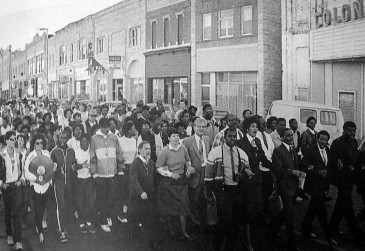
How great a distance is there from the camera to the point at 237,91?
16938mm

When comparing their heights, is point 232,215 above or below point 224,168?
below

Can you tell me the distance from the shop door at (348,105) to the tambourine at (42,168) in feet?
31.6

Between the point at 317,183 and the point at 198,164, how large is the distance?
151 centimetres

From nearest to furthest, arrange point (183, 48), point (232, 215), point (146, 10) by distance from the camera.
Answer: point (232, 215)
point (183, 48)
point (146, 10)

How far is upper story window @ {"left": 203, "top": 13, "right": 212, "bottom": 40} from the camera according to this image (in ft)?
59.0

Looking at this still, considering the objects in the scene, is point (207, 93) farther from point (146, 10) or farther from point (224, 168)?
point (224, 168)

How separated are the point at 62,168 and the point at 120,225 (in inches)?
43.6

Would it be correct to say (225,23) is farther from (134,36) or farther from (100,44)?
(100,44)

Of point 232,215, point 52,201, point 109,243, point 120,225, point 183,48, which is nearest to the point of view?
point 232,215

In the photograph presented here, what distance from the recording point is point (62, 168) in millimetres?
6195

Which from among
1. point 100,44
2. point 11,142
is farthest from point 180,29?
point 11,142

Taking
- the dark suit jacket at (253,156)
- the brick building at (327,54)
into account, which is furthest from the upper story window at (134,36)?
the dark suit jacket at (253,156)

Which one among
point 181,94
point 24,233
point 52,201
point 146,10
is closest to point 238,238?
point 52,201

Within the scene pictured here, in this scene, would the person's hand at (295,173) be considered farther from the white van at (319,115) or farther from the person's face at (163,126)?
the white van at (319,115)
